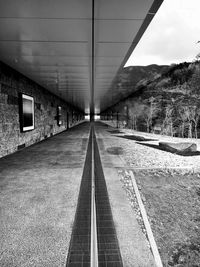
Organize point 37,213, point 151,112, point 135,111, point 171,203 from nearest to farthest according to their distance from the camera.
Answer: point 37,213, point 171,203, point 151,112, point 135,111

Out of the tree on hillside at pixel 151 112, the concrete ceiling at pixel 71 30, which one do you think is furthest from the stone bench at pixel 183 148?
the tree on hillside at pixel 151 112

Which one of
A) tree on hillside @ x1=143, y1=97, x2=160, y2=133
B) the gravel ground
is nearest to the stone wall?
the gravel ground

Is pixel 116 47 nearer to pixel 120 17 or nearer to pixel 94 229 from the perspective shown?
pixel 120 17

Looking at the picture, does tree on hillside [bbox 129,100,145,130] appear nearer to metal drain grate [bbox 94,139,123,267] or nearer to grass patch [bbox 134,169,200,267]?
grass patch [bbox 134,169,200,267]

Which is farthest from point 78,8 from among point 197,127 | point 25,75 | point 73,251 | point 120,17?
point 197,127

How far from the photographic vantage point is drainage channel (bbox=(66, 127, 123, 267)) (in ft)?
4.89

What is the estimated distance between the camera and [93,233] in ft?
6.02

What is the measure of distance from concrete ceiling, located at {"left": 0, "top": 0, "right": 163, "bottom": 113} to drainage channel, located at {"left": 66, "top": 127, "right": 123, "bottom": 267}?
3029mm

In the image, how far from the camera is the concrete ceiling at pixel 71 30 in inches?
91.4

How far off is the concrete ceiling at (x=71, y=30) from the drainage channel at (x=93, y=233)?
9.94ft

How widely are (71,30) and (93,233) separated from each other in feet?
11.3

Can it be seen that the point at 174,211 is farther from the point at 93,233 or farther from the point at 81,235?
the point at 81,235

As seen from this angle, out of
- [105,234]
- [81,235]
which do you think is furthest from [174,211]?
[81,235]

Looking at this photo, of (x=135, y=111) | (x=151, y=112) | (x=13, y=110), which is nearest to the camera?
(x=13, y=110)
